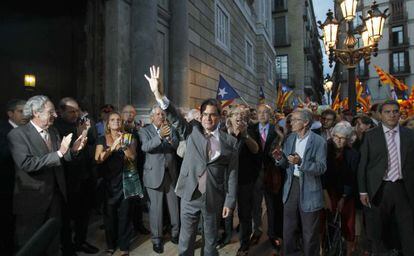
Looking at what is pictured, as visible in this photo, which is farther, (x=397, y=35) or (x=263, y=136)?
(x=397, y=35)

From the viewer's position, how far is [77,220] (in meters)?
4.30

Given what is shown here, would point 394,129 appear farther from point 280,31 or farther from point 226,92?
point 280,31

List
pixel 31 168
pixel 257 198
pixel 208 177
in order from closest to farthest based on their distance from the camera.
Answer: pixel 31 168 → pixel 208 177 → pixel 257 198

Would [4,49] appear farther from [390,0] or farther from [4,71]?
[390,0]

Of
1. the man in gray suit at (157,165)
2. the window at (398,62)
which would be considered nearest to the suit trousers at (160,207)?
the man in gray suit at (157,165)

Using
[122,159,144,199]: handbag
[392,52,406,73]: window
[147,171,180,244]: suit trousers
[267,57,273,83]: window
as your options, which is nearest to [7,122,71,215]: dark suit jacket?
[122,159,144,199]: handbag

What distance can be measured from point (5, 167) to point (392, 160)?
455 cm

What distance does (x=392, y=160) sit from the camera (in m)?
3.86

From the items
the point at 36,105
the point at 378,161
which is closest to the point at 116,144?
the point at 36,105

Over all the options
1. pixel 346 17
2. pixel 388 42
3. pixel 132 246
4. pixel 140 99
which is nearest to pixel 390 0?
pixel 388 42

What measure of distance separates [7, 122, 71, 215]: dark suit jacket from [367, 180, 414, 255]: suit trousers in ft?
12.2

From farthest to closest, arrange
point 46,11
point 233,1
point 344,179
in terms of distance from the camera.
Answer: point 233,1
point 46,11
point 344,179

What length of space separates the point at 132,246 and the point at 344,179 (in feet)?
10.3

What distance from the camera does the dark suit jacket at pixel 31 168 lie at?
310 centimetres
